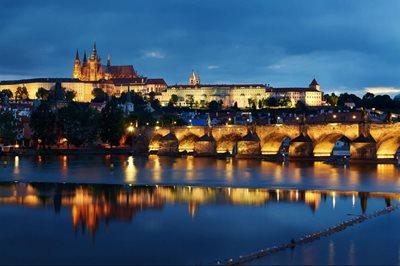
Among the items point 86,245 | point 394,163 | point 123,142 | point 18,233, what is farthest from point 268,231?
point 123,142

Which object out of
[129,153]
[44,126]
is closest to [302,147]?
[129,153]

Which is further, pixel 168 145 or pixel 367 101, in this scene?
pixel 367 101

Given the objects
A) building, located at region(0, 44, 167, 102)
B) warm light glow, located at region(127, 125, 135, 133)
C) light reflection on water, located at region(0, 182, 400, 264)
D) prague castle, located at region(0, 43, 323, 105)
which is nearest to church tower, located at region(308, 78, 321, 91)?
prague castle, located at region(0, 43, 323, 105)

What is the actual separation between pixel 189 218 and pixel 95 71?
164797 millimetres

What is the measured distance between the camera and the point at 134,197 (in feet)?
92.0

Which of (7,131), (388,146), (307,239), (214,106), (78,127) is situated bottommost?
(307,239)

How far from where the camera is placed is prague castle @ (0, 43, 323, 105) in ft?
528

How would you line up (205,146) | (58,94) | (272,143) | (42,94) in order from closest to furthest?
(272,143) → (205,146) → (58,94) → (42,94)

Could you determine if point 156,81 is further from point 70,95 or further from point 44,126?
point 44,126

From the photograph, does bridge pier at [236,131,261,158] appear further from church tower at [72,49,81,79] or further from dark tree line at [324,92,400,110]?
church tower at [72,49,81,79]

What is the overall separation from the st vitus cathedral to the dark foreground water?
147 m

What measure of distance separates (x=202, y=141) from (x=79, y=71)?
12575 cm

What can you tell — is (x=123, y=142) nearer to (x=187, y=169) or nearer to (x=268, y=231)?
(x=187, y=169)

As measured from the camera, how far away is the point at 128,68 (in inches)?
7638
